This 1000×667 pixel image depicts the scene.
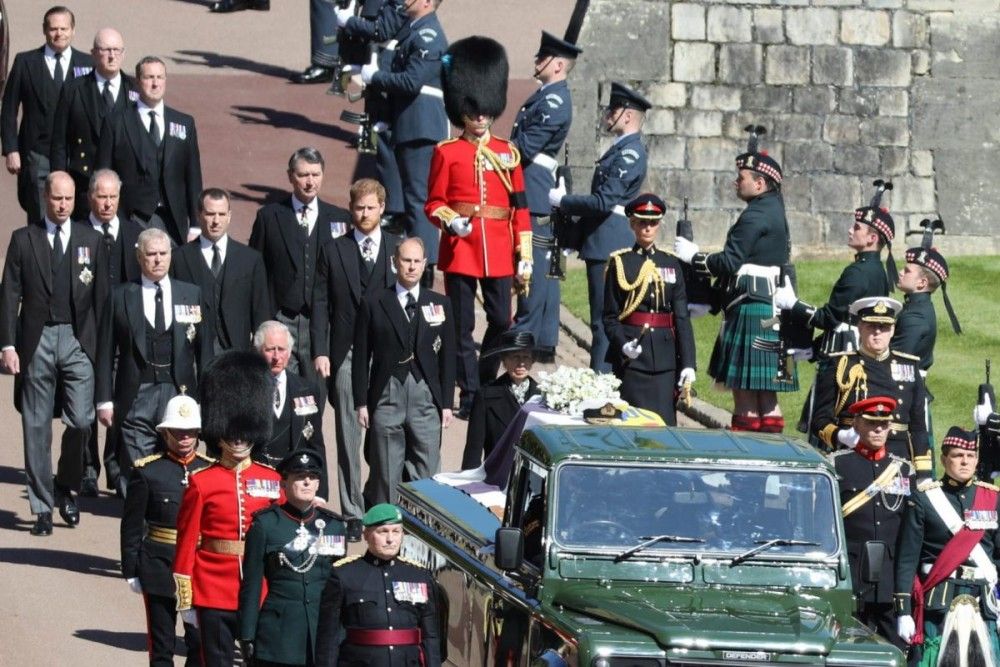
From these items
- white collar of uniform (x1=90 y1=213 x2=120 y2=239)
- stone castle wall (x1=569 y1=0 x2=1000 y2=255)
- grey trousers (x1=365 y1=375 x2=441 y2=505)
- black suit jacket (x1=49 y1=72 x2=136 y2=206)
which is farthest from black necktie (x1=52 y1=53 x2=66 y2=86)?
stone castle wall (x1=569 y1=0 x2=1000 y2=255)

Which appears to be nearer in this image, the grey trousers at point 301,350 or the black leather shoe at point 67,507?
the black leather shoe at point 67,507

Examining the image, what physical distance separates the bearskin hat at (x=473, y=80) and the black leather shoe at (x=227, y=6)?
1183 cm

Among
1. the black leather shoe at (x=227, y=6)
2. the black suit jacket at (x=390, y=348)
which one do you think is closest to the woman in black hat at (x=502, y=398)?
the black suit jacket at (x=390, y=348)

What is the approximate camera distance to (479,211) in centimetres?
1716

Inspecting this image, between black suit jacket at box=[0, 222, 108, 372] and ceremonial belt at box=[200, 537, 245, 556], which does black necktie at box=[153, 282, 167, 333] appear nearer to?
black suit jacket at box=[0, 222, 108, 372]

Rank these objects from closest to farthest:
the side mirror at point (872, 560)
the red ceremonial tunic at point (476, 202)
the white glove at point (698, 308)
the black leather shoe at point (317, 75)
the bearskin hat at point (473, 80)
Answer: the side mirror at point (872, 560)
the white glove at point (698, 308)
the red ceremonial tunic at point (476, 202)
the bearskin hat at point (473, 80)
the black leather shoe at point (317, 75)

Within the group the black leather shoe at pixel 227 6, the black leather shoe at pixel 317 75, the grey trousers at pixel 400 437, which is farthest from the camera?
the black leather shoe at pixel 227 6

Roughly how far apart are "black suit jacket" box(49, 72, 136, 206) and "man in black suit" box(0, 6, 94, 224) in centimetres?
75

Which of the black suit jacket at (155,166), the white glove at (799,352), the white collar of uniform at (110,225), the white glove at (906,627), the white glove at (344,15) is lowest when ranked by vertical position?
the white glove at (906,627)

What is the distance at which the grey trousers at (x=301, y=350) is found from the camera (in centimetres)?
1606

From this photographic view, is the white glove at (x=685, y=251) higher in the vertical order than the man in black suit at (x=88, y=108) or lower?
lower

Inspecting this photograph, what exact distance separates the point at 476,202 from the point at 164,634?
5.56 m

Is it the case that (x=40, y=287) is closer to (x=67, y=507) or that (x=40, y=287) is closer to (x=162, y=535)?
(x=67, y=507)

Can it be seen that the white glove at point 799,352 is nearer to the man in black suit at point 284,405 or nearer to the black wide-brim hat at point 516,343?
the black wide-brim hat at point 516,343
